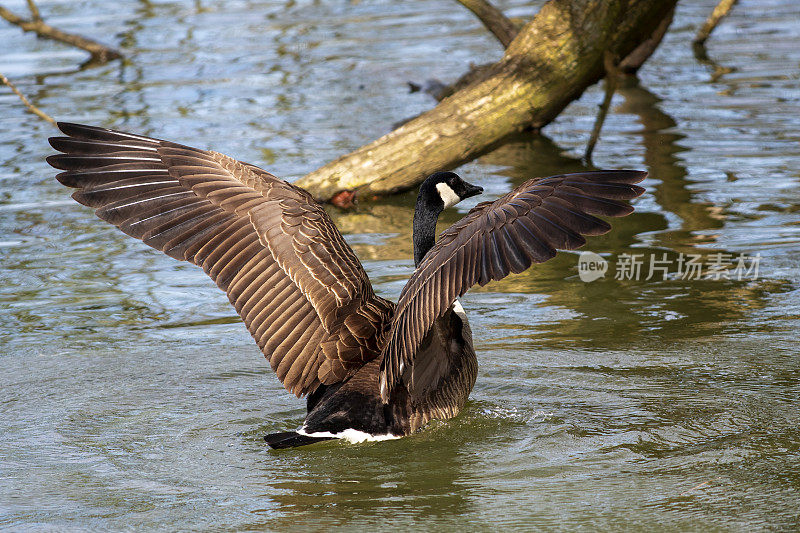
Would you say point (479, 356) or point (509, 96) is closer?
point (479, 356)

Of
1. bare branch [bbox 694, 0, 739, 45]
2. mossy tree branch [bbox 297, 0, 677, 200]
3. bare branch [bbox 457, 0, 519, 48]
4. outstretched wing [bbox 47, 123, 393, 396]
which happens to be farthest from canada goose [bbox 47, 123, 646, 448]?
bare branch [bbox 694, 0, 739, 45]

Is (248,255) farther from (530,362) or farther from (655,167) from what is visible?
(655,167)

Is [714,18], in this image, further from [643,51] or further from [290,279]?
[290,279]

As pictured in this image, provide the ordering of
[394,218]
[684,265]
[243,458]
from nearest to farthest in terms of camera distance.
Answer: [243,458] < [684,265] < [394,218]

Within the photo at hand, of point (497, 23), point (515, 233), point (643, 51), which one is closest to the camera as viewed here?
point (515, 233)

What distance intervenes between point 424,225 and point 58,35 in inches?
407

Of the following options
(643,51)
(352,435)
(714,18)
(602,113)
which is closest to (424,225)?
(352,435)

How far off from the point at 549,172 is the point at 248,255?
497 cm

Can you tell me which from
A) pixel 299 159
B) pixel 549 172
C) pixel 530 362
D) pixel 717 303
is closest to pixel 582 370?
pixel 530 362

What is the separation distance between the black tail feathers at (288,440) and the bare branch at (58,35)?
10164 mm

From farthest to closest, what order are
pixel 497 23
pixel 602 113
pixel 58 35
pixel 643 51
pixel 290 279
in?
pixel 58 35 → pixel 643 51 → pixel 497 23 → pixel 602 113 → pixel 290 279

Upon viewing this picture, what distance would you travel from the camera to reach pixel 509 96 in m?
9.08

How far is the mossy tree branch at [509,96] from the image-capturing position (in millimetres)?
8969

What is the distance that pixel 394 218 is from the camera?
899 centimetres
